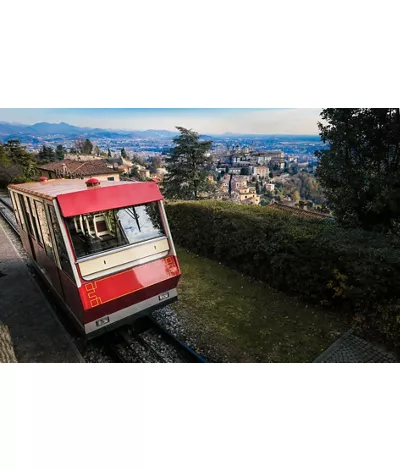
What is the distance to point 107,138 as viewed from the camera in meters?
8.51

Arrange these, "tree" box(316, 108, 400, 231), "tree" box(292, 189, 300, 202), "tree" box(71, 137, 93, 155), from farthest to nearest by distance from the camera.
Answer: "tree" box(71, 137, 93, 155) < "tree" box(292, 189, 300, 202) < "tree" box(316, 108, 400, 231)

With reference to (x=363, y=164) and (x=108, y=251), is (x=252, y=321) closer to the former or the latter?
(x=108, y=251)

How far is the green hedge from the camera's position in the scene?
188 inches

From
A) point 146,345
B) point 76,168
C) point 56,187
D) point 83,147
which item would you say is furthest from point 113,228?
point 76,168

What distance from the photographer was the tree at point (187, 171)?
39.0 feet

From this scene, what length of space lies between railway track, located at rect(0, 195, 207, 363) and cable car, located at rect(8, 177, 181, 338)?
0.64 metres

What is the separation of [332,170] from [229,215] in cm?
273

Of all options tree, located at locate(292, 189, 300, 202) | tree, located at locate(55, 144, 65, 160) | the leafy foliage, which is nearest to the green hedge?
tree, located at locate(292, 189, 300, 202)

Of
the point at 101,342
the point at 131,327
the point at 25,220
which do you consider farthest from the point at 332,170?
the point at 25,220

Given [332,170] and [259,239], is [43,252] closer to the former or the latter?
[259,239]

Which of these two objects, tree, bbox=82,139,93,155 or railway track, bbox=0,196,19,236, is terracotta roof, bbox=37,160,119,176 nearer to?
tree, bbox=82,139,93,155

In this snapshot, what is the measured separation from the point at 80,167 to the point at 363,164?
34.3ft

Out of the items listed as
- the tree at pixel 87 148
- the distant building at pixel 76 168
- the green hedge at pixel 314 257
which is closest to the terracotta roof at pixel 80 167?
the distant building at pixel 76 168

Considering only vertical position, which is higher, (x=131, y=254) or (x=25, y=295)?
(x=131, y=254)
